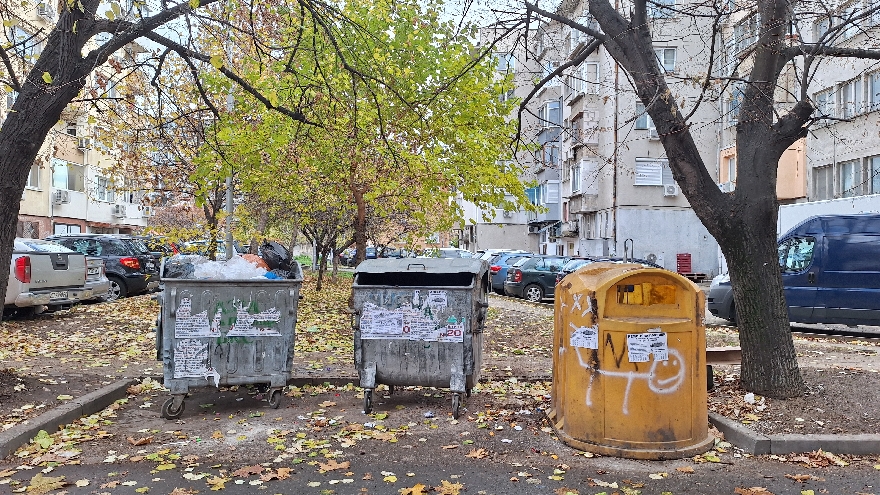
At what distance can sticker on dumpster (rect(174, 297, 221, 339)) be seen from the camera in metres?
6.89

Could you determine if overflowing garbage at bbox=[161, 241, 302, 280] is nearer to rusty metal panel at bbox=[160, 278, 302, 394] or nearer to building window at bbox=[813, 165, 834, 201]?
rusty metal panel at bbox=[160, 278, 302, 394]

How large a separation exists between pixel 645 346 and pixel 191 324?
4.01m

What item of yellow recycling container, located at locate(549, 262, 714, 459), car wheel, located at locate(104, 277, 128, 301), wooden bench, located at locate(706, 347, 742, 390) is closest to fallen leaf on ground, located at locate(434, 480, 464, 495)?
yellow recycling container, located at locate(549, 262, 714, 459)

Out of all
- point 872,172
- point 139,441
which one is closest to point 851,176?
point 872,172

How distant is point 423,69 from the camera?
14.3 meters

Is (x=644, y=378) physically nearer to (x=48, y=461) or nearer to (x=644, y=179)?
(x=48, y=461)

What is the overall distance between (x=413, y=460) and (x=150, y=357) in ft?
19.7

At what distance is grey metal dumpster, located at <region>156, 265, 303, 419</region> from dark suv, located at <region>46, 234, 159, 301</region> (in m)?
12.5

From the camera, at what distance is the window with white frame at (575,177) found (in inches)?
1617

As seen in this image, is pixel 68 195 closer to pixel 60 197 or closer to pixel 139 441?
pixel 60 197

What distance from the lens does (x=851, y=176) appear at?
24.6 m

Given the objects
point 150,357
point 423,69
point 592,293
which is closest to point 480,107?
point 423,69

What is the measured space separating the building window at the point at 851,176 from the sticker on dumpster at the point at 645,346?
21.4m

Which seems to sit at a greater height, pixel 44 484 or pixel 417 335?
pixel 417 335
